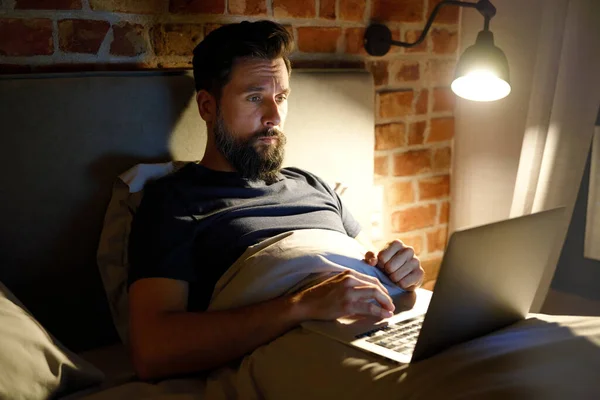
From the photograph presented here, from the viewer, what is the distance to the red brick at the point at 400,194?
7.29 ft

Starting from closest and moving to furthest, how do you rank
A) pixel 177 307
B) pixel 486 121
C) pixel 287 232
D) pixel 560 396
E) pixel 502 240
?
1. pixel 560 396
2. pixel 502 240
3. pixel 177 307
4. pixel 287 232
5. pixel 486 121

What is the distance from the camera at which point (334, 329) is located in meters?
1.17

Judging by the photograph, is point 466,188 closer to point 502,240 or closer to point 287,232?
point 287,232

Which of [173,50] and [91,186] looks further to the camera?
[173,50]

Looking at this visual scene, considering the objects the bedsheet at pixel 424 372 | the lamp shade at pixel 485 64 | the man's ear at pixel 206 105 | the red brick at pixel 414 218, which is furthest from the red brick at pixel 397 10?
the bedsheet at pixel 424 372

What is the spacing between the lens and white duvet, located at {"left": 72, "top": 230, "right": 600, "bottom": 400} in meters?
0.91

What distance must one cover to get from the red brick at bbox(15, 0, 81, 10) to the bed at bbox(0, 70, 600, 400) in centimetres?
18

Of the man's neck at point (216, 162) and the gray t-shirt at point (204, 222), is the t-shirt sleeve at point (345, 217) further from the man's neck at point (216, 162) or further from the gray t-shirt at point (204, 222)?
the man's neck at point (216, 162)

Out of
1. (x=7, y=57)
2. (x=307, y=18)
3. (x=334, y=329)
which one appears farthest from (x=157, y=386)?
(x=307, y=18)

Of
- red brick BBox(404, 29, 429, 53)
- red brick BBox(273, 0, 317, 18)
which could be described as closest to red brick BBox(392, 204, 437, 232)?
red brick BBox(404, 29, 429, 53)

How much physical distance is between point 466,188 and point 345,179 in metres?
0.61

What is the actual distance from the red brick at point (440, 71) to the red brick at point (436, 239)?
0.55m

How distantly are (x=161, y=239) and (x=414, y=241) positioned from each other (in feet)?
4.01

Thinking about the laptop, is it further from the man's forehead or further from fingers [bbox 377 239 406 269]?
the man's forehead
